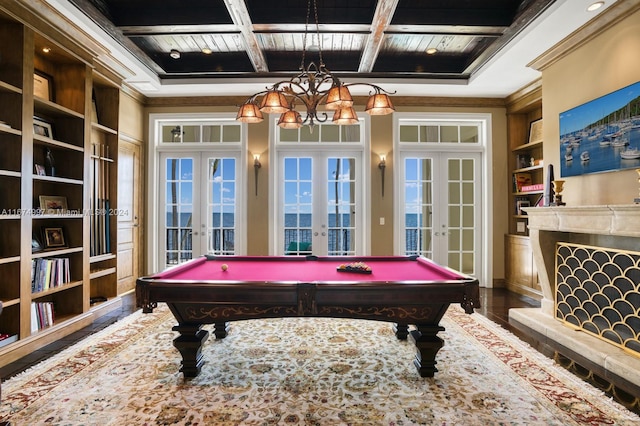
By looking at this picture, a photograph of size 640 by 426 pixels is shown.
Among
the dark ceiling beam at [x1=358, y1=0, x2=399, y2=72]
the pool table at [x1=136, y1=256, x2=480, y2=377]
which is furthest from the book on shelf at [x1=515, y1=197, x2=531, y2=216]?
the pool table at [x1=136, y1=256, x2=480, y2=377]

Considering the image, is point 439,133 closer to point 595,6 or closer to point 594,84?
point 594,84

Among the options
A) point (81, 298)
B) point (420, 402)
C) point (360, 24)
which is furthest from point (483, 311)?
point (81, 298)

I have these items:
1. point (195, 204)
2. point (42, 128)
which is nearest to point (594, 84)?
point (195, 204)

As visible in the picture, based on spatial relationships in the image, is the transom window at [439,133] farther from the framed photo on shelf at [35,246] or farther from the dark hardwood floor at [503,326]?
the framed photo on shelf at [35,246]

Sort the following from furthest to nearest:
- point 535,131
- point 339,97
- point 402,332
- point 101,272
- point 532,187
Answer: point 535,131 < point 532,187 < point 101,272 < point 402,332 < point 339,97

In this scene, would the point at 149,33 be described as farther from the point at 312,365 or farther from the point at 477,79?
the point at 477,79

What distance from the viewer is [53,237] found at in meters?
3.47

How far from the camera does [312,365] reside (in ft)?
8.45

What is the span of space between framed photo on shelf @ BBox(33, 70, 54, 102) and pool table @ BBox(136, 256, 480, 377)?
2.61m

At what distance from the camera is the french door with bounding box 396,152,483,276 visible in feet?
17.9

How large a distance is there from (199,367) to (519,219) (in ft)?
16.9

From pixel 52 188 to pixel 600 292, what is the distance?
18.5 feet

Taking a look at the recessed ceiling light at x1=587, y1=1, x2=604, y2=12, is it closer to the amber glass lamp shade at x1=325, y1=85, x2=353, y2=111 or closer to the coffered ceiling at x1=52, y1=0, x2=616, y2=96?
the coffered ceiling at x1=52, y1=0, x2=616, y2=96

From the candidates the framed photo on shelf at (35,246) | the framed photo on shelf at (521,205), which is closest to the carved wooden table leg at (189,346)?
the framed photo on shelf at (35,246)
